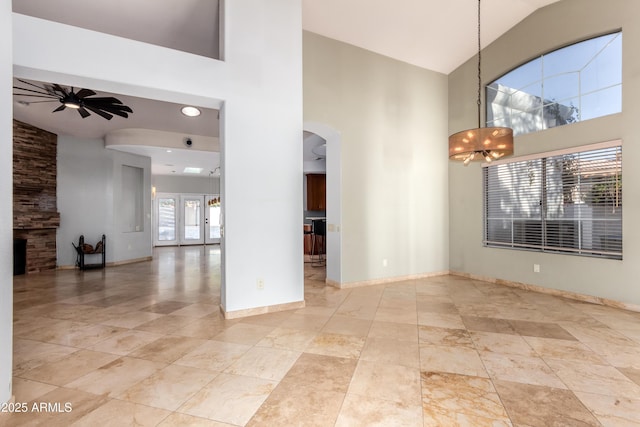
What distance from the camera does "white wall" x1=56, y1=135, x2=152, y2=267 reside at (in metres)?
7.22

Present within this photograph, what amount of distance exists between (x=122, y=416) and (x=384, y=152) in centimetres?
477

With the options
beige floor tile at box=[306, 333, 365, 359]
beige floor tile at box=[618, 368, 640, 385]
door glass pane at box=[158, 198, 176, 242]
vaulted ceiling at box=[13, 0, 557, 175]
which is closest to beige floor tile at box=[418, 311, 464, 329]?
beige floor tile at box=[306, 333, 365, 359]

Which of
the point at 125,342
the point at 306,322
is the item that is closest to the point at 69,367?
the point at 125,342

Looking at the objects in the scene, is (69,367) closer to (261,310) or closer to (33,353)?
(33,353)

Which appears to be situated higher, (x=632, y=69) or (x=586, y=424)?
(x=632, y=69)

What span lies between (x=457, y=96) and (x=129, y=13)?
5.50 metres

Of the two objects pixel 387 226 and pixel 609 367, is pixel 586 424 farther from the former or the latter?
pixel 387 226

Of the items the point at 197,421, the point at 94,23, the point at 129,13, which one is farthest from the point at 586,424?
the point at 94,23

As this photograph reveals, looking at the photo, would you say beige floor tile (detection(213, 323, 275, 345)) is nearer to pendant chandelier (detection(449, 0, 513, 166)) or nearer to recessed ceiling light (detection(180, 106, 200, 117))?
pendant chandelier (detection(449, 0, 513, 166))

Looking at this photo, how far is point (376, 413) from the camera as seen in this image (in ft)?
5.86

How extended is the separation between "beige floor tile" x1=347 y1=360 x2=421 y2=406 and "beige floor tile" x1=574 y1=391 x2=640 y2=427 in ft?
3.35

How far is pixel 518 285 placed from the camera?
490 centimetres

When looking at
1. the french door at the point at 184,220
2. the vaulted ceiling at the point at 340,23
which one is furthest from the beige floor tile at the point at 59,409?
the french door at the point at 184,220

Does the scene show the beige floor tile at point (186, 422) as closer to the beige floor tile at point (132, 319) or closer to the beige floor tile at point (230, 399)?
the beige floor tile at point (230, 399)
